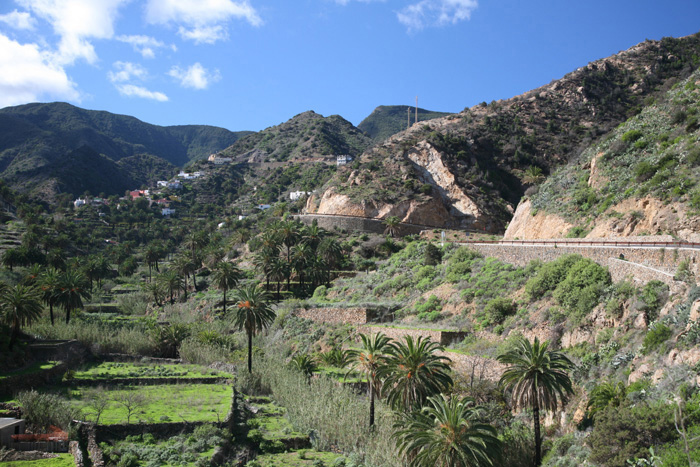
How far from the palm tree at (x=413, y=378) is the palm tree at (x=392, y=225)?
47.7 metres

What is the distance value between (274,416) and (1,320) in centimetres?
2325

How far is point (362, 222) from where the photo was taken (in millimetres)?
72375

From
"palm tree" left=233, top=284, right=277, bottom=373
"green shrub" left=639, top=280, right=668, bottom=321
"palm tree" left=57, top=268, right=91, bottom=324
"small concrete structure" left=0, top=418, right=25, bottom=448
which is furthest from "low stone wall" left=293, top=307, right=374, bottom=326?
"small concrete structure" left=0, top=418, right=25, bottom=448

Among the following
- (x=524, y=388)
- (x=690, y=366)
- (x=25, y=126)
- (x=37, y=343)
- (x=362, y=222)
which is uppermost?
(x=25, y=126)

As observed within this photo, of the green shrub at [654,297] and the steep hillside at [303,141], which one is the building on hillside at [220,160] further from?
the green shrub at [654,297]

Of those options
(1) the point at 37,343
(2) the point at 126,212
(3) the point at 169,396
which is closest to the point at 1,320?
(1) the point at 37,343

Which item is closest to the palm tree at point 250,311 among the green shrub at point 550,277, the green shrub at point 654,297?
the green shrub at point 550,277

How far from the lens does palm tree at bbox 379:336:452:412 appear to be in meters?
20.8

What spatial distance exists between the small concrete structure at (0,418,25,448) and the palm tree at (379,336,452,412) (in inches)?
632

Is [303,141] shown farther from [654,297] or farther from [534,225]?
[654,297]

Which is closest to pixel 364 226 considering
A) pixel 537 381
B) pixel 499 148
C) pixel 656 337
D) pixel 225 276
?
pixel 225 276

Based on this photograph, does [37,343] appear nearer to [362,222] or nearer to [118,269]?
[362,222]

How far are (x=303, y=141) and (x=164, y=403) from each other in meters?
144

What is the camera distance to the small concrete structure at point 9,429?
63.8ft
